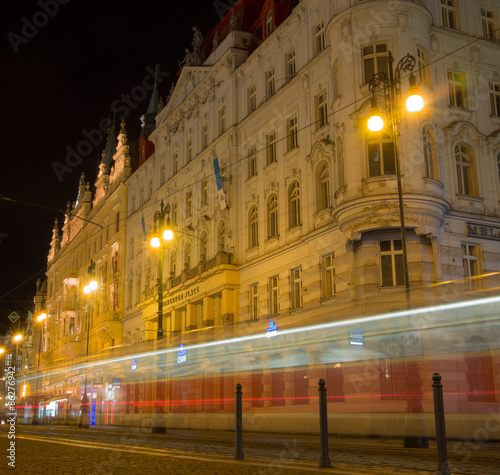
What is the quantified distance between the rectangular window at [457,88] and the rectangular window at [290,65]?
7.61 metres

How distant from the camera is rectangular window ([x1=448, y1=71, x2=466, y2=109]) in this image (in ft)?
85.9

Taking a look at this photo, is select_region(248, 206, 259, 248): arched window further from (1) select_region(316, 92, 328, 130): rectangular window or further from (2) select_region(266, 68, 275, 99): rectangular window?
(1) select_region(316, 92, 328, 130): rectangular window

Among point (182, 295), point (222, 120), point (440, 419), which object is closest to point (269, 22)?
point (222, 120)

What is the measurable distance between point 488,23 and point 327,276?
1299 centimetres

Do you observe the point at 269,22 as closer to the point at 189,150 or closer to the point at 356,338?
the point at 189,150

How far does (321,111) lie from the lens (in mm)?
28422

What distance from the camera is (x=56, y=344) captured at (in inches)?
3019

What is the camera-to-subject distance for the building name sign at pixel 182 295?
3650cm

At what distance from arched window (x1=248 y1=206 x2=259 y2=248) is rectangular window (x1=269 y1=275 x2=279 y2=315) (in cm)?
256

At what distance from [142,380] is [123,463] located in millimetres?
18048

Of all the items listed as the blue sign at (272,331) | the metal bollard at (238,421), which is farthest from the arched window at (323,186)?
the metal bollard at (238,421)

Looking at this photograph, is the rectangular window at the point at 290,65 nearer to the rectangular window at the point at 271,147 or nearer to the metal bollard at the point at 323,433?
the rectangular window at the point at 271,147

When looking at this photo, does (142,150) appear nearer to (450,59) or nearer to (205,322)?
(205,322)

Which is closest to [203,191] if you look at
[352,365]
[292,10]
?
[292,10]
